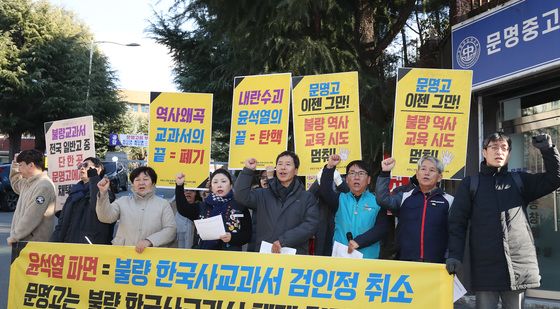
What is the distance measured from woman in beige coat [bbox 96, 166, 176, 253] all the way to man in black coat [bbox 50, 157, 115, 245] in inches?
16.5

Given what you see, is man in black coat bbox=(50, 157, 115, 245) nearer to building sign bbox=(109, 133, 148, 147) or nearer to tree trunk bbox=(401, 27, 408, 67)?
tree trunk bbox=(401, 27, 408, 67)

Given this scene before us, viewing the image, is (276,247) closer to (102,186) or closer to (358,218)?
(358,218)

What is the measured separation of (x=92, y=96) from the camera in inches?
1191

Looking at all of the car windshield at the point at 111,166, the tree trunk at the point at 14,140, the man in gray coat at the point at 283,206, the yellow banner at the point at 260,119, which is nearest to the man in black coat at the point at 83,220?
the yellow banner at the point at 260,119

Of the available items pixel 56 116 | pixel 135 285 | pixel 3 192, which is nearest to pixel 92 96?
pixel 56 116

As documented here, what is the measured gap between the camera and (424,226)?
170 inches

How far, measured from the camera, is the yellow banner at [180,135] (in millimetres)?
5789

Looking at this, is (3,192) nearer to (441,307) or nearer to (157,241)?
(157,241)

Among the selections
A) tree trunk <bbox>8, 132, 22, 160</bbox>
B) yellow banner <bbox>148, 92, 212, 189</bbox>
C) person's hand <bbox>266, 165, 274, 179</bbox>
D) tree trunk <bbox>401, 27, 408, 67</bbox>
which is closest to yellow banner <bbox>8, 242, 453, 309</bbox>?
person's hand <bbox>266, 165, 274, 179</bbox>

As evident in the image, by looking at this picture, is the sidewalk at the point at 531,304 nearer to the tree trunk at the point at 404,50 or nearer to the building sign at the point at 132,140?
the tree trunk at the point at 404,50

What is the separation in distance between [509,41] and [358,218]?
3.36 metres

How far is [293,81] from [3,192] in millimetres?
14214

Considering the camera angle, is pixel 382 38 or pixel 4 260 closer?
pixel 382 38

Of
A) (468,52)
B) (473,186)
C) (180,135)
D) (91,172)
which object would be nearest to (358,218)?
(473,186)
